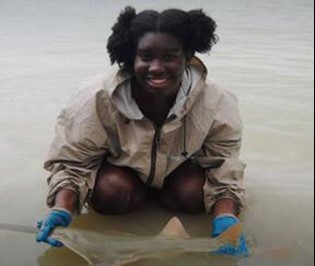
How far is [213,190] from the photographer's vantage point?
2.58 m

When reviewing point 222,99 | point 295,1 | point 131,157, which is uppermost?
point 295,1

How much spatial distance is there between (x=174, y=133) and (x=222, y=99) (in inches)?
11.2

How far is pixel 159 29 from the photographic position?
7.74ft

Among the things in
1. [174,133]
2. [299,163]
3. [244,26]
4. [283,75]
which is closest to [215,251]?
[174,133]

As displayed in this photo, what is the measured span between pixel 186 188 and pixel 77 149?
1.77ft

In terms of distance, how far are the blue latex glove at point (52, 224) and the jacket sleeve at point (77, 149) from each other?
0.56 feet

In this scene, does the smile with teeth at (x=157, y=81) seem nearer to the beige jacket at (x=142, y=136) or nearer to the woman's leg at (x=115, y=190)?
the beige jacket at (x=142, y=136)

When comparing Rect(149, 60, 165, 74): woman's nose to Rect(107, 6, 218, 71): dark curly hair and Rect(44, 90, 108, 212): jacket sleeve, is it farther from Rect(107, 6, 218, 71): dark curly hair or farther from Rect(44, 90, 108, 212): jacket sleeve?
→ Rect(44, 90, 108, 212): jacket sleeve

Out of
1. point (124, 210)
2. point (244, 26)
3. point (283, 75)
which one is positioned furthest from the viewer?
point (244, 26)

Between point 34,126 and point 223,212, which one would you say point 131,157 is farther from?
point 34,126

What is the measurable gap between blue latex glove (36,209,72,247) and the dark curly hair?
70cm

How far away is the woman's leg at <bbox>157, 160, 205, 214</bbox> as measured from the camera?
266 centimetres

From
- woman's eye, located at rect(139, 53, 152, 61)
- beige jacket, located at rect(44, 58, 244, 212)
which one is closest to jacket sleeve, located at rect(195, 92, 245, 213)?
beige jacket, located at rect(44, 58, 244, 212)

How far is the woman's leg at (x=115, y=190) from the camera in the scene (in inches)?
102
